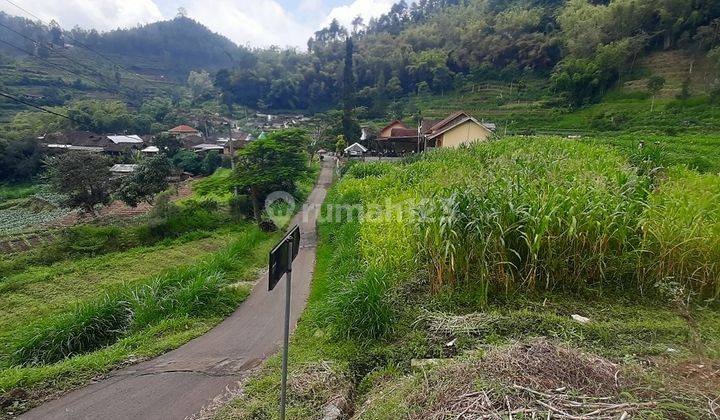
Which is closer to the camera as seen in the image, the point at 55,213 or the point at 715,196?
the point at 715,196

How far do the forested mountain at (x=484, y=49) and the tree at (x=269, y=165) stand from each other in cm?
3158

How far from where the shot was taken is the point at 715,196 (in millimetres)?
4598

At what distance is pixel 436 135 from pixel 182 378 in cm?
2530

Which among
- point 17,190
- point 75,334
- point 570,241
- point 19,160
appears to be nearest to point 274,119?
point 19,160

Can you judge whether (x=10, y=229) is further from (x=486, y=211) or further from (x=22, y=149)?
(x=486, y=211)

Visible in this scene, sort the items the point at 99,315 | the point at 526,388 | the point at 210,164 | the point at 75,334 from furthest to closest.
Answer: the point at 210,164 → the point at 99,315 → the point at 75,334 → the point at 526,388

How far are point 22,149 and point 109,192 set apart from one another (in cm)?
1807

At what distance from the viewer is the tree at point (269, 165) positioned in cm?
1600

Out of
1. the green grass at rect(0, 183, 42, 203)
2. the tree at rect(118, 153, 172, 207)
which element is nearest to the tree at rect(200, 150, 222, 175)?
the tree at rect(118, 153, 172, 207)

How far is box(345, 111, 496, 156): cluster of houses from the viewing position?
25766mm

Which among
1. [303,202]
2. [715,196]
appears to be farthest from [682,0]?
[715,196]

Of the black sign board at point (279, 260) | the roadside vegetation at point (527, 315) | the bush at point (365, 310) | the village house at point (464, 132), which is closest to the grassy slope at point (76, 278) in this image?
the roadside vegetation at point (527, 315)

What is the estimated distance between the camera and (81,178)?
19844mm

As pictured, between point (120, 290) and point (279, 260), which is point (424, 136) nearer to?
point (120, 290)
